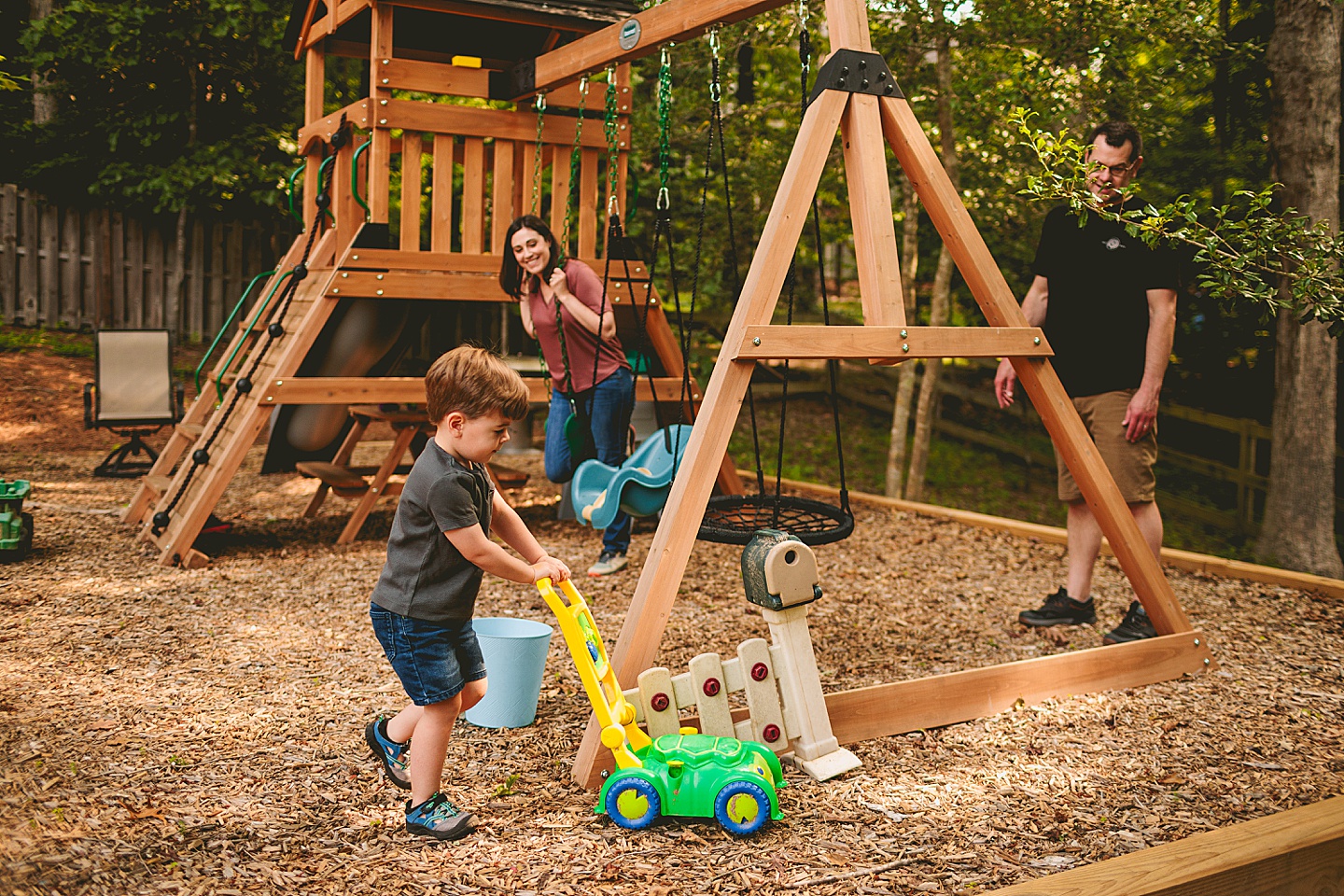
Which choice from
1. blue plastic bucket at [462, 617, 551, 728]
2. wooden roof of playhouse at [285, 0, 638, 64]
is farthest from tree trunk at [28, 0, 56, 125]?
blue plastic bucket at [462, 617, 551, 728]

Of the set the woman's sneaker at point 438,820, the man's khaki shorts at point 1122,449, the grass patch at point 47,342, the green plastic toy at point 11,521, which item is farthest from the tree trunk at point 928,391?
the grass patch at point 47,342

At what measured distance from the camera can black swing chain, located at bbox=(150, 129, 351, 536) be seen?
18.3 ft

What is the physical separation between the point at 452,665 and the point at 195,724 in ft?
3.92

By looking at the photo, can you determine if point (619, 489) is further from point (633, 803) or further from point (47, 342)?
point (47, 342)

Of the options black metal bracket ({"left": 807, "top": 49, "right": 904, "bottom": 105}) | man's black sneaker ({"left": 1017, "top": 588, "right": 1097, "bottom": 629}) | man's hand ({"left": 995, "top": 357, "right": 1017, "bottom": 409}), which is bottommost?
man's black sneaker ({"left": 1017, "top": 588, "right": 1097, "bottom": 629})

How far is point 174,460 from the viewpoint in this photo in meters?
6.61

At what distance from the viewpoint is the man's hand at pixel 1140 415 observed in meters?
4.01

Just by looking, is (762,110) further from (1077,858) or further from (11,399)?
(11,399)

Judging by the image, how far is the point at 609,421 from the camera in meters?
5.53

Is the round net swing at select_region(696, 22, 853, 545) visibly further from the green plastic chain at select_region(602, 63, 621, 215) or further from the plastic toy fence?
the green plastic chain at select_region(602, 63, 621, 215)

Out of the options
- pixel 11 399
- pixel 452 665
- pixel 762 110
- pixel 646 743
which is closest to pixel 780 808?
pixel 646 743

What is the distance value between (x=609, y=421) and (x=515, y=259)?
1.01 metres

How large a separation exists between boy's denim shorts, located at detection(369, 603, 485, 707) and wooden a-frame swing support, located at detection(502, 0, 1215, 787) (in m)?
0.51

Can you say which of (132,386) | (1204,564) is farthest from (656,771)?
(132,386)
